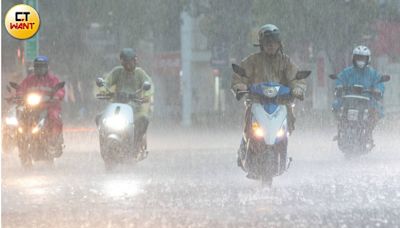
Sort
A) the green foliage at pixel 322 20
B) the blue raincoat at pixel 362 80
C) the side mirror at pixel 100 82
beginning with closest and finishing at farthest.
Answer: the side mirror at pixel 100 82
the blue raincoat at pixel 362 80
the green foliage at pixel 322 20

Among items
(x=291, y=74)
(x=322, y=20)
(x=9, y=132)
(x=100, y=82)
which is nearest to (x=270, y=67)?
(x=291, y=74)

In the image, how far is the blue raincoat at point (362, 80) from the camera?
55.8ft

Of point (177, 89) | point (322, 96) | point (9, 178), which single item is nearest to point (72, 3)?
point (322, 96)

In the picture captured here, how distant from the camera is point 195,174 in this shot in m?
14.6

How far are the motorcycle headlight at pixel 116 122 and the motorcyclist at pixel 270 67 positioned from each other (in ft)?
11.5

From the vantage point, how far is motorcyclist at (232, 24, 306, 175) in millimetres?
12045

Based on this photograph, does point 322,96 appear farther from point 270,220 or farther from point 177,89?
point 270,220

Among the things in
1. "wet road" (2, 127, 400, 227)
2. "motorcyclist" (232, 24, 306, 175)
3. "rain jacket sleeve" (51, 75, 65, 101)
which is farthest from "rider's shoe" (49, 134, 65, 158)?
"motorcyclist" (232, 24, 306, 175)

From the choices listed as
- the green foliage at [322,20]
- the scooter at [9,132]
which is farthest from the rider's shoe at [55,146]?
the green foliage at [322,20]

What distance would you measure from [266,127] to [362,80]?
18.9 ft

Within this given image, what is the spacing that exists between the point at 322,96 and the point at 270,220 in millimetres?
47507

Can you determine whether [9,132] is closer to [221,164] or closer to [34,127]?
[34,127]

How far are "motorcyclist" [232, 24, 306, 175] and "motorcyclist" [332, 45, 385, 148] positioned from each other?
482 centimetres

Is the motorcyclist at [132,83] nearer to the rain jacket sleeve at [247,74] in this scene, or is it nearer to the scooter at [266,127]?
the rain jacket sleeve at [247,74]
